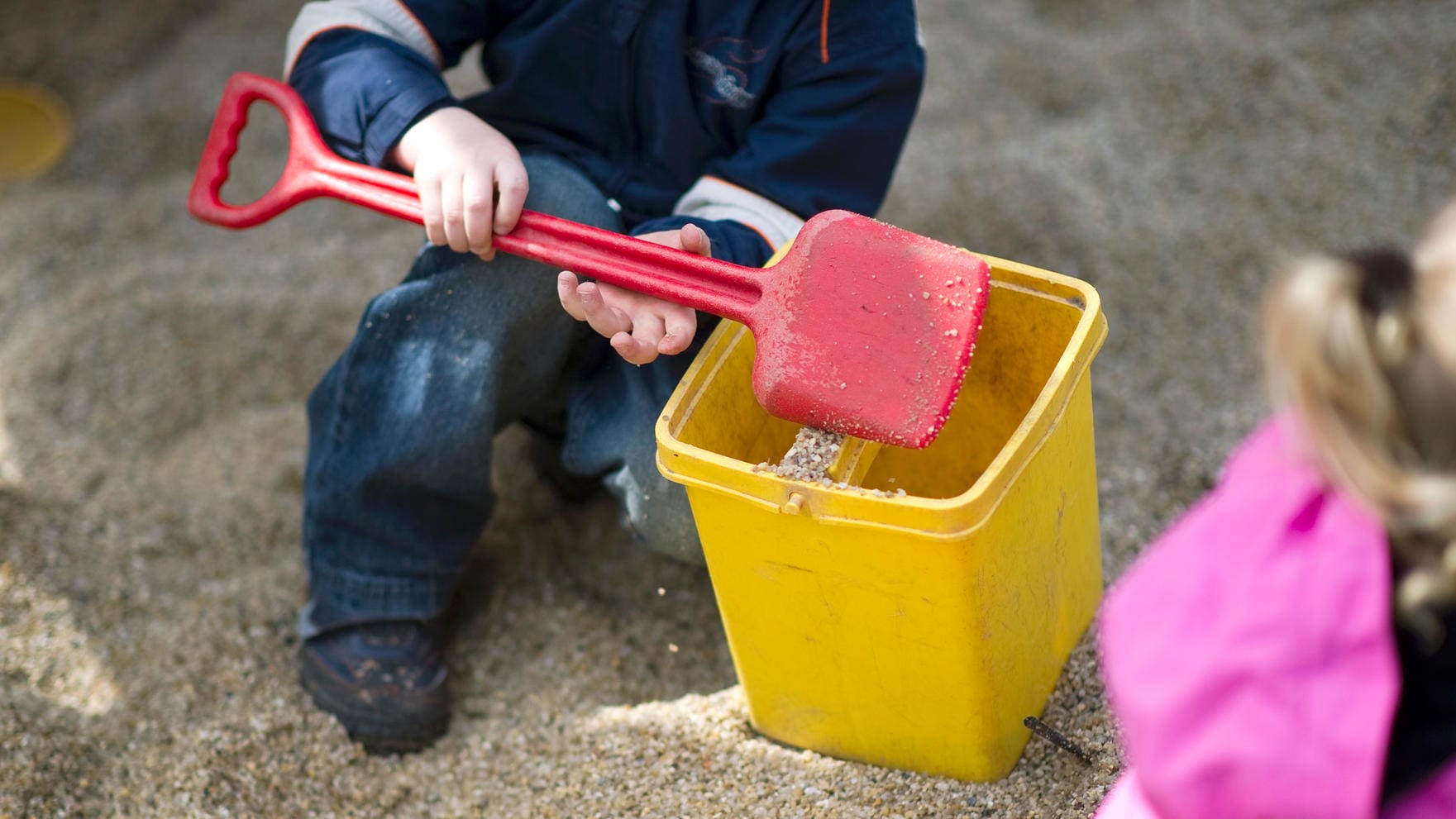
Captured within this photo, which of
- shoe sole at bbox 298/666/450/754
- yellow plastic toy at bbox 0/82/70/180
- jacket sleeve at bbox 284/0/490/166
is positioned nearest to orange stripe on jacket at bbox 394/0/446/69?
jacket sleeve at bbox 284/0/490/166

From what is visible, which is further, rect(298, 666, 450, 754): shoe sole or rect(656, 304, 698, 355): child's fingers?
rect(298, 666, 450, 754): shoe sole

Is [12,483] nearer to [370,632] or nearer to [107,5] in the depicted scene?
[370,632]

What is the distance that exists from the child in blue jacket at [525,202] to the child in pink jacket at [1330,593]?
55 centimetres

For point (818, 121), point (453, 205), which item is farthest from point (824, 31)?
point (453, 205)

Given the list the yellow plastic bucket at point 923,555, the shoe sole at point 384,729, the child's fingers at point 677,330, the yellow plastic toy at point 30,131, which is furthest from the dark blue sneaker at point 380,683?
the yellow plastic toy at point 30,131

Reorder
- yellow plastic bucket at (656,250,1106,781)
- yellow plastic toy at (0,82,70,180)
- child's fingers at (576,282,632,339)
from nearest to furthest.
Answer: yellow plastic bucket at (656,250,1106,781), child's fingers at (576,282,632,339), yellow plastic toy at (0,82,70,180)

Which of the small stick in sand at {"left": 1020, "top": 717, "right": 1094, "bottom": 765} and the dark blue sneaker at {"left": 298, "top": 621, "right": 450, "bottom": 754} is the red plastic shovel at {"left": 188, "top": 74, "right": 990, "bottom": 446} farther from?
the dark blue sneaker at {"left": 298, "top": 621, "right": 450, "bottom": 754}

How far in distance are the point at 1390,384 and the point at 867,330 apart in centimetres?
40

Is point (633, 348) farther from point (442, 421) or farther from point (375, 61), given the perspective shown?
point (375, 61)

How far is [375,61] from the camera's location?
111cm

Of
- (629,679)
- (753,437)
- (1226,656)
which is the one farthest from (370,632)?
(1226,656)

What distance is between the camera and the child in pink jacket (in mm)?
554

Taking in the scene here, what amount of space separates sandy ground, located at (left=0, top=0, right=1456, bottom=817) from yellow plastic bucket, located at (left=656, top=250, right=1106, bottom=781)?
64 mm

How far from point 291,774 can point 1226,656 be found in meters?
0.86
